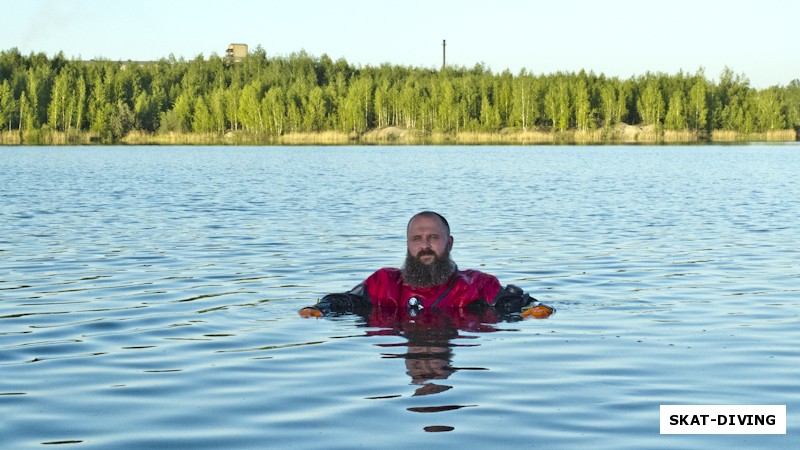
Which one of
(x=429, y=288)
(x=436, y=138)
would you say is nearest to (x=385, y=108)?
(x=436, y=138)

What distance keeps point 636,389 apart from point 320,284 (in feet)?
26.3

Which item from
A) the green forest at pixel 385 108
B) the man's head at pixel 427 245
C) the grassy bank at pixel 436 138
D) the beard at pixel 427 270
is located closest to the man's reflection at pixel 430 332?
the beard at pixel 427 270

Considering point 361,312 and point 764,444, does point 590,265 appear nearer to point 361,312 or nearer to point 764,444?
point 361,312

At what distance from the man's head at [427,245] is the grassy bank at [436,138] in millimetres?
125623

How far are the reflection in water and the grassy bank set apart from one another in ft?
412

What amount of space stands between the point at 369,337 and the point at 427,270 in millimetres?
1041

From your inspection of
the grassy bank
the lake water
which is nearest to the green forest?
the grassy bank

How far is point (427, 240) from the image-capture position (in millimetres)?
11906

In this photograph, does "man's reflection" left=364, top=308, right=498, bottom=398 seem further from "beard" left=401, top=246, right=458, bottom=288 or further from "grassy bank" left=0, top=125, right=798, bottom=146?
"grassy bank" left=0, top=125, right=798, bottom=146

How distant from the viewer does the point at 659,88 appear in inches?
6467

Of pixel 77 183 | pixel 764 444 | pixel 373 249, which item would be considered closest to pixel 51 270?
pixel 373 249

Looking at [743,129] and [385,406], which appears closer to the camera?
A: [385,406]

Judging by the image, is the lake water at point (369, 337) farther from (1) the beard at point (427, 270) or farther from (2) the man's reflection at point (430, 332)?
(1) the beard at point (427, 270)

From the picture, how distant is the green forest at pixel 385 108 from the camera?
146 meters
